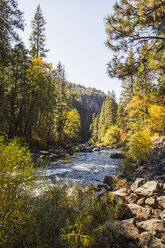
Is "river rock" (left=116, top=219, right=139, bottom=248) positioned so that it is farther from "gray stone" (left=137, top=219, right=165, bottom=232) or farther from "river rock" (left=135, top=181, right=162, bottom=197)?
"river rock" (left=135, top=181, right=162, bottom=197)

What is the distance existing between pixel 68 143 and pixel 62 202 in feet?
64.9

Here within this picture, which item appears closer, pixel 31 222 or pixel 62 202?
pixel 31 222

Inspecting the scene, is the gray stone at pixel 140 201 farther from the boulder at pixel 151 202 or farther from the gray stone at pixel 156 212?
the gray stone at pixel 156 212

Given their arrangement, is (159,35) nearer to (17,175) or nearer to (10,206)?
(17,175)

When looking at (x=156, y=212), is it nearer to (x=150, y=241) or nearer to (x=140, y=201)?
(x=140, y=201)

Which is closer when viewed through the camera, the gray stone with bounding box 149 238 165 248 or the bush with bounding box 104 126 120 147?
the gray stone with bounding box 149 238 165 248

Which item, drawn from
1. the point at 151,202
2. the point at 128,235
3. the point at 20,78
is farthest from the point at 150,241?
the point at 20,78

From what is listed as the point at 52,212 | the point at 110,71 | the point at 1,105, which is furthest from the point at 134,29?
the point at 1,105

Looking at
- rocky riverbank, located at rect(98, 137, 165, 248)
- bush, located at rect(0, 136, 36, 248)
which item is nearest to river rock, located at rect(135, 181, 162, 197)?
rocky riverbank, located at rect(98, 137, 165, 248)

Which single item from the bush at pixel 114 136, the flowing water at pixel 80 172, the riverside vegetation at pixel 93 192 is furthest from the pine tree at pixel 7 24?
the bush at pixel 114 136

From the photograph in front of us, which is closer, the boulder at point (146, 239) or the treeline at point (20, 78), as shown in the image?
the boulder at point (146, 239)

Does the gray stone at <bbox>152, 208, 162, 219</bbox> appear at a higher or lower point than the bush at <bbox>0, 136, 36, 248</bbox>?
lower

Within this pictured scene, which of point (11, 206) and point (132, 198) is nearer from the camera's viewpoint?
point (11, 206)

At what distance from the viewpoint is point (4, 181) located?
1.76 metres
